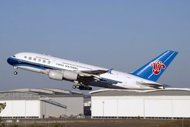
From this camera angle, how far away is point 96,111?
131m

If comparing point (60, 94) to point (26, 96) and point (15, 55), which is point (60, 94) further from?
point (15, 55)

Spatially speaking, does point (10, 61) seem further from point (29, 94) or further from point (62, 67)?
point (29, 94)

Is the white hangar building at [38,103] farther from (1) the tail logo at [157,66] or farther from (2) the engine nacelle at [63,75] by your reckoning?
(1) the tail logo at [157,66]

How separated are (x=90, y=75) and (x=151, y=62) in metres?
14.1

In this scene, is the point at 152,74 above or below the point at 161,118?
above

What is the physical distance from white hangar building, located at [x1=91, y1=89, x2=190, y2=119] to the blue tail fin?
72.9ft

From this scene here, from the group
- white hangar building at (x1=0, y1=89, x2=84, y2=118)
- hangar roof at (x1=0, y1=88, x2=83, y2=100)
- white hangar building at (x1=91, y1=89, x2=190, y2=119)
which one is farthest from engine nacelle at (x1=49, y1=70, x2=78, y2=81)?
hangar roof at (x1=0, y1=88, x2=83, y2=100)

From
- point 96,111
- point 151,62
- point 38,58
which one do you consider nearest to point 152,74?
point 151,62

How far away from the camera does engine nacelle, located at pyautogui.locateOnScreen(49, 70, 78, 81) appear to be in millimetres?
89506

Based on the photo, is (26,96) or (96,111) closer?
(96,111)

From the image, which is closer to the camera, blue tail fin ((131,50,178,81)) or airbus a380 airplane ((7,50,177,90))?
airbus a380 airplane ((7,50,177,90))

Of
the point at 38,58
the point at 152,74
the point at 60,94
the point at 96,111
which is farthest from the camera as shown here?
the point at 60,94

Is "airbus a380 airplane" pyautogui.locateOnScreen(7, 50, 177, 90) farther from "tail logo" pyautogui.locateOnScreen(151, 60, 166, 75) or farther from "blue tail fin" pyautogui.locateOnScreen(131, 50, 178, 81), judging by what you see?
"tail logo" pyautogui.locateOnScreen(151, 60, 166, 75)

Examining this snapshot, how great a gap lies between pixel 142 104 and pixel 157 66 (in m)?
26.5
